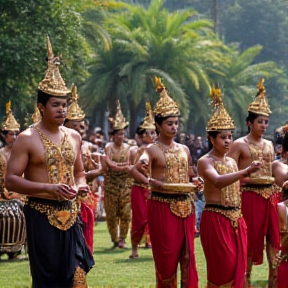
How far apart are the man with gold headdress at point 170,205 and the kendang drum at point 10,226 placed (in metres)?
4.71

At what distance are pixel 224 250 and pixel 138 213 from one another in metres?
6.21

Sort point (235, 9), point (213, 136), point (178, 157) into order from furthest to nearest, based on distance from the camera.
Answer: point (235, 9), point (178, 157), point (213, 136)

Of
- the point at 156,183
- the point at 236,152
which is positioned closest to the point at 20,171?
the point at 156,183

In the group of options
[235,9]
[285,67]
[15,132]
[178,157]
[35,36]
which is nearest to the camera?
[178,157]

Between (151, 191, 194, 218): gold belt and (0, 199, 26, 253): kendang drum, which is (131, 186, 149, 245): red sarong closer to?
(0, 199, 26, 253): kendang drum

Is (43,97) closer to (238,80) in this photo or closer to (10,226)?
(10,226)

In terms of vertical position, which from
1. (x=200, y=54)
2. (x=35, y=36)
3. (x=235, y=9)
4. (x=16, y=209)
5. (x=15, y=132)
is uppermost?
(x=235, y=9)

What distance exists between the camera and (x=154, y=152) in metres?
11.2

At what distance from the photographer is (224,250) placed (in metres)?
10.2

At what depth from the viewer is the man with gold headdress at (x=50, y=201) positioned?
8.25 m

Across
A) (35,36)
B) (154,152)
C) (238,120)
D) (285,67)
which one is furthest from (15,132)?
(285,67)

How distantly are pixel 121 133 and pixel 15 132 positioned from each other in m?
2.22

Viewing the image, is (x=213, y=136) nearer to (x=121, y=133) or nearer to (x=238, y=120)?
(x=121, y=133)

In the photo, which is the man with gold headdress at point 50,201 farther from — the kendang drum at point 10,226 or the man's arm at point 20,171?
the kendang drum at point 10,226
